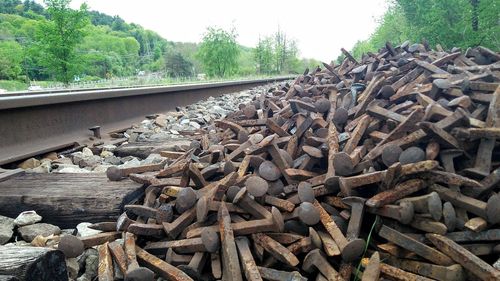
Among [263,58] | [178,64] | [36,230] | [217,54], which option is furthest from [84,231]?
[178,64]

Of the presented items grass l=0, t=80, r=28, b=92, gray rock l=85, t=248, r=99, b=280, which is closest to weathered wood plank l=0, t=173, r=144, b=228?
gray rock l=85, t=248, r=99, b=280

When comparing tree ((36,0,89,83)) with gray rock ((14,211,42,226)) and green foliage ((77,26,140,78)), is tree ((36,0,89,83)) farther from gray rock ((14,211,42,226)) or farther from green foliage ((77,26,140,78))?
green foliage ((77,26,140,78))

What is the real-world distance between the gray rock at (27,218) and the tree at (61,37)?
20.7 meters

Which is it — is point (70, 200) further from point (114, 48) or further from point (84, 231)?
point (114, 48)

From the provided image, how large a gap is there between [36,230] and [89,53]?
87.6 feet

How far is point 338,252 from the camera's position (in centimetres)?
179

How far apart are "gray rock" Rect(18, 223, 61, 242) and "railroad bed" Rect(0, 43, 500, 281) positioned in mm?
10

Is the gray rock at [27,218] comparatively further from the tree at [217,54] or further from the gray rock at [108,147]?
the tree at [217,54]

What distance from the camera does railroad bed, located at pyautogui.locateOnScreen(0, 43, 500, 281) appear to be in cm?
178

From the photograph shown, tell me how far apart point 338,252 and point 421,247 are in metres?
0.42

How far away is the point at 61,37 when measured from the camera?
2023 centimetres

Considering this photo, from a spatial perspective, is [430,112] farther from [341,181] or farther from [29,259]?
[29,259]

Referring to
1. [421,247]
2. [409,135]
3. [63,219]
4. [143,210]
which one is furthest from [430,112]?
[63,219]

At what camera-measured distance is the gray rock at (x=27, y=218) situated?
2.31 m
